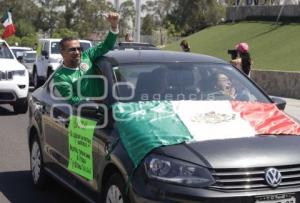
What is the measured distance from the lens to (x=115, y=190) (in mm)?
4691

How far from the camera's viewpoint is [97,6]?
3819 inches

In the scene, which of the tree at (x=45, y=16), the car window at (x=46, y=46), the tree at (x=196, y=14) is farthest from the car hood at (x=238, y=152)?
the tree at (x=45, y=16)

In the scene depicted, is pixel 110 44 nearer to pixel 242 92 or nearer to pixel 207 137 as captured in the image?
pixel 242 92

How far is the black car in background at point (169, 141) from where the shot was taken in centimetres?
416

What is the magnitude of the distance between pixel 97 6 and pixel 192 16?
53.6 feet

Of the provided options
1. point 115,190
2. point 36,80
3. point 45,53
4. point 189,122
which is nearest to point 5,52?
point 45,53

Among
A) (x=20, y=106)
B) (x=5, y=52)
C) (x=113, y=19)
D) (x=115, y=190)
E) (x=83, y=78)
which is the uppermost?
(x=113, y=19)

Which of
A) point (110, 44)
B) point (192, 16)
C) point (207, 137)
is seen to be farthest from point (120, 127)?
point (192, 16)

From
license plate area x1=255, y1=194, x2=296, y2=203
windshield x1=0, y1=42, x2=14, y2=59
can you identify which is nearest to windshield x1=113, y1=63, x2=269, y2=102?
license plate area x1=255, y1=194, x2=296, y2=203

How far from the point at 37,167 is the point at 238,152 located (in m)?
3.35

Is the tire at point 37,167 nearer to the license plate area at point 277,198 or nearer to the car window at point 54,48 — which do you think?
the license plate area at point 277,198

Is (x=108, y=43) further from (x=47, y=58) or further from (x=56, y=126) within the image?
(x=47, y=58)

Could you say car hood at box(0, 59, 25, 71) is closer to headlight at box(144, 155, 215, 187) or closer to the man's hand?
the man's hand

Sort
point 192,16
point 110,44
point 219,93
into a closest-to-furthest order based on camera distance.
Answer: point 219,93
point 110,44
point 192,16
